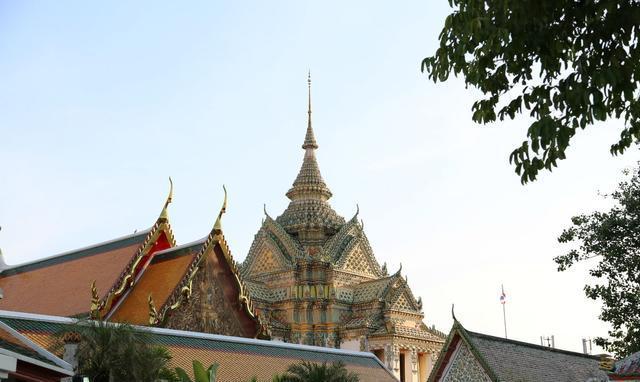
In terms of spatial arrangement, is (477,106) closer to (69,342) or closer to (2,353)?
(2,353)

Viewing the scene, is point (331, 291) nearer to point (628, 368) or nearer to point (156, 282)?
point (156, 282)

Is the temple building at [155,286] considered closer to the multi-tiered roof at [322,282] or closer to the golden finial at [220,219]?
the golden finial at [220,219]

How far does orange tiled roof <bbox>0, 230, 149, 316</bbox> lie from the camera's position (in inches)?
812

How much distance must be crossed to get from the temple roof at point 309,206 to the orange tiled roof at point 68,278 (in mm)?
17124

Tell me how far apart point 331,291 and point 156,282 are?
54.6 feet

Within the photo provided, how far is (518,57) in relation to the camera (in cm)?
817

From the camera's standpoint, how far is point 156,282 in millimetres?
20859

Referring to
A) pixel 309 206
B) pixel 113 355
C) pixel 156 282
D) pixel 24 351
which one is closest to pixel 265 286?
pixel 309 206

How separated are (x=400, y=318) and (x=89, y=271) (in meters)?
17.5

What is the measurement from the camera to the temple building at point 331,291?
116 feet

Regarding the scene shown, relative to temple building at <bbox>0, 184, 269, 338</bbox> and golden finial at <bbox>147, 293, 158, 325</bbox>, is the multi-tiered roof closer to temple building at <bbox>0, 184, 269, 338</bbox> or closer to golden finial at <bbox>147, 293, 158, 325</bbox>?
temple building at <bbox>0, 184, 269, 338</bbox>

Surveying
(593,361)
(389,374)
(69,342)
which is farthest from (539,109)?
(389,374)

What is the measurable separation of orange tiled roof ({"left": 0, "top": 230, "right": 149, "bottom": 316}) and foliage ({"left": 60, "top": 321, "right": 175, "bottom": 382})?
6775 millimetres

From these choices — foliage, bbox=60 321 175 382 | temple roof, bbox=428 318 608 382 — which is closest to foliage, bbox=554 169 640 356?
temple roof, bbox=428 318 608 382
